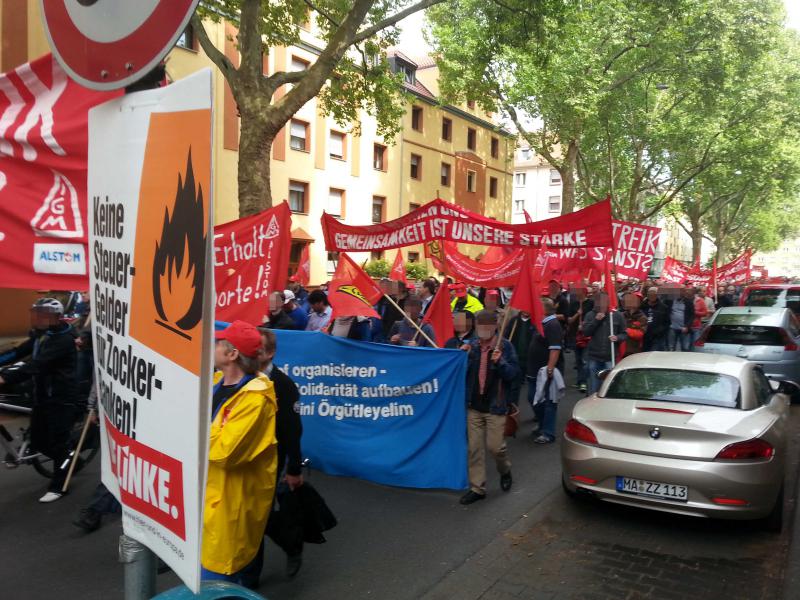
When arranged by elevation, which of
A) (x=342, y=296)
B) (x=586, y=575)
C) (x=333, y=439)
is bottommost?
(x=586, y=575)

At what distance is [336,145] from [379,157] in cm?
326

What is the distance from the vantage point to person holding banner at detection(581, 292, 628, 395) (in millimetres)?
Result: 9357

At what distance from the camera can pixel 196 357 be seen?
1.18 meters

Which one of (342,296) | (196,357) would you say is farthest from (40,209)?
(342,296)

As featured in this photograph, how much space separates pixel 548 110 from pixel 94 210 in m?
24.3

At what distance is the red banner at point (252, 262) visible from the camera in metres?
6.71

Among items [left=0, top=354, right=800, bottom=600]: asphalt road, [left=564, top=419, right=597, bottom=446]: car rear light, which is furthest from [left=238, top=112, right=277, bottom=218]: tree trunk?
[left=564, top=419, right=597, bottom=446]: car rear light

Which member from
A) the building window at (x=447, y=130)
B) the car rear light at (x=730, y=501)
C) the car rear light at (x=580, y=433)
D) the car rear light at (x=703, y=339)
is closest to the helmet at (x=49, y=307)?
the car rear light at (x=580, y=433)

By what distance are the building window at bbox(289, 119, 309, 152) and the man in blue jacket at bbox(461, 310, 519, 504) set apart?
22744 mm

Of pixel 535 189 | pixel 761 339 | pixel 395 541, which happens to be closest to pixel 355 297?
pixel 395 541

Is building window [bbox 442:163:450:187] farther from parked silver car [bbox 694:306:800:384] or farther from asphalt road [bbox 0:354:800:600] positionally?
asphalt road [bbox 0:354:800:600]

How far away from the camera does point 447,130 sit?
123 feet

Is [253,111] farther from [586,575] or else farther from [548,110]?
[548,110]

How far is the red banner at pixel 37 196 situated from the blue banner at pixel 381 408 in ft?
13.3
